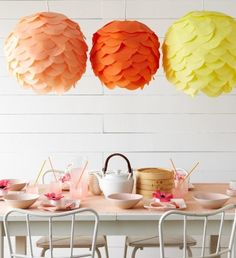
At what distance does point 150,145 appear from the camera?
152 inches

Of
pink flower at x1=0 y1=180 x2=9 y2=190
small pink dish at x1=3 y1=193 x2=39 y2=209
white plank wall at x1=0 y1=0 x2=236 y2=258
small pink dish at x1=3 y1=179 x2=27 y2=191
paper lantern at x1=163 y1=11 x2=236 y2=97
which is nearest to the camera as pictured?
paper lantern at x1=163 y1=11 x2=236 y2=97

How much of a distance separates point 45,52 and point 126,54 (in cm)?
33

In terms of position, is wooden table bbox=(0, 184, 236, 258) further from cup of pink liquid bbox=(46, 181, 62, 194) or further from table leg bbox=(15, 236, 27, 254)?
table leg bbox=(15, 236, 27, 254)

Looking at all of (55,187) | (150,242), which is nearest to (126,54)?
(55,187)

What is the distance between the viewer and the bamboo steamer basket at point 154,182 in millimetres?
2758

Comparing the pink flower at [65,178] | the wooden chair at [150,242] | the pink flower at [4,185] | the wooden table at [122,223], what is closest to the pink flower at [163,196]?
the wooden table at [122,223]

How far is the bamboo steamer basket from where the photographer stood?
2.76 m

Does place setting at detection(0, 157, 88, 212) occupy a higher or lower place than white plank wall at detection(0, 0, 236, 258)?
lower

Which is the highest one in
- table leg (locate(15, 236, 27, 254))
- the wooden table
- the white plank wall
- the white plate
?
the white plank wall

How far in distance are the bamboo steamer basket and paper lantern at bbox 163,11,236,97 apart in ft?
2.22

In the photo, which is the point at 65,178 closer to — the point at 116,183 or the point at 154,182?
the point at 116,183

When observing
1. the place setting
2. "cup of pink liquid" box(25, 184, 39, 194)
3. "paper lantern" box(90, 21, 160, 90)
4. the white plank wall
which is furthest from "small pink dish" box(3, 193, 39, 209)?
the white plank wall

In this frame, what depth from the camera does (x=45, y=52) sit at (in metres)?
2.15

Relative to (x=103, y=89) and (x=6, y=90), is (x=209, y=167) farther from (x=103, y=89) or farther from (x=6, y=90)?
(x=6, y=90)
